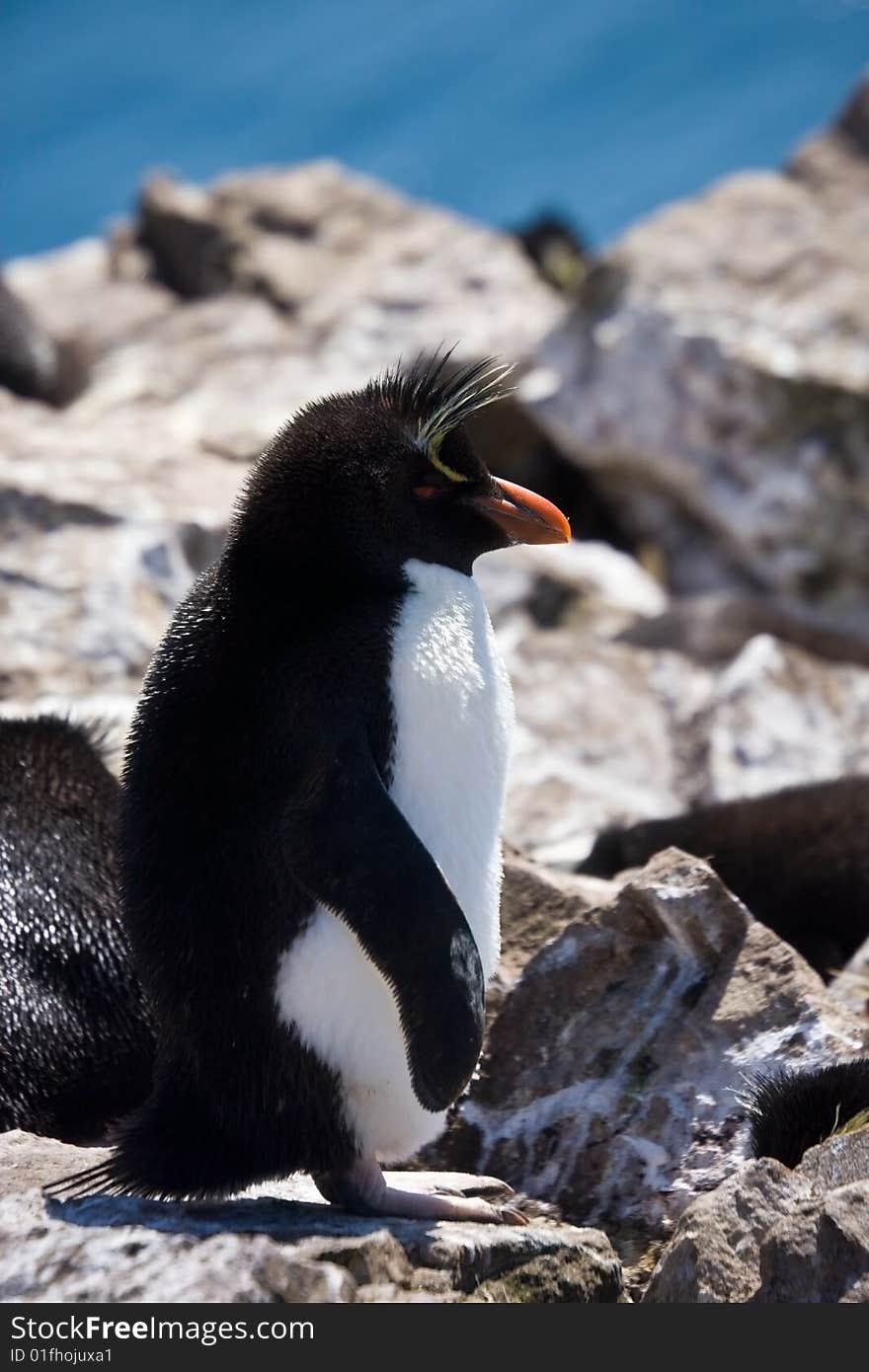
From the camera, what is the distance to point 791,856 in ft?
16.1

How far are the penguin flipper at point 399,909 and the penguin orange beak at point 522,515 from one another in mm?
699

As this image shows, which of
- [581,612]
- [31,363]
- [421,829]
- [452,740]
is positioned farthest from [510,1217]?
[31,363]

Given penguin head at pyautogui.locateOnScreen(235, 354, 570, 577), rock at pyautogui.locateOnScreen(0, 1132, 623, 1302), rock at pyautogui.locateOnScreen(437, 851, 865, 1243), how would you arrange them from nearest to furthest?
rock at pyautogui.locateOnScreen(0, 1132, 623, 1302) < penguin head at pyautogui.locateOnScreen(235, 354, 570, 577) < rock at pyautogui.locateOnScreen(437, 851, 865, 1243)

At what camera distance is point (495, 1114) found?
363cm

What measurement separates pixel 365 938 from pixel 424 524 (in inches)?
32.7

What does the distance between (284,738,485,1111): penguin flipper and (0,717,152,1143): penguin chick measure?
3.90 feet

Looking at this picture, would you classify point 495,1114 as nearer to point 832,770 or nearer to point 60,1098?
point 60,1098

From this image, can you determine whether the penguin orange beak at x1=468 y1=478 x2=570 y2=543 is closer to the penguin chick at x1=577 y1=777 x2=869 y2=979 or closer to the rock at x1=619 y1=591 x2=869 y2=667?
the penguin chick at x1=577 y1=777 x2=869 y2=979

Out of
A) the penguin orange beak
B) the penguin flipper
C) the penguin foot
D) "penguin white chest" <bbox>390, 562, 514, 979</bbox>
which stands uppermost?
the penguin orange beak

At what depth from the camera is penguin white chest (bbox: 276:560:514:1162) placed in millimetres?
2840

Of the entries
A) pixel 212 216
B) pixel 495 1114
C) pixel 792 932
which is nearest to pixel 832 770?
pixel 792 932

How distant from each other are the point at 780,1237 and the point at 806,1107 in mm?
534

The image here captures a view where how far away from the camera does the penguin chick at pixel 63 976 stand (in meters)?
3.67

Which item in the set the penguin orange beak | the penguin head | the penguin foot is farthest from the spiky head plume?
the penguin foot
